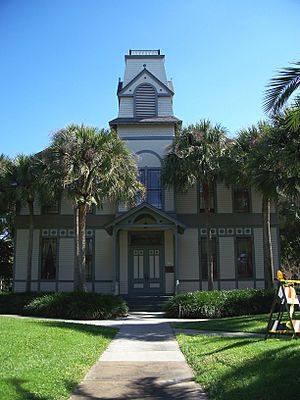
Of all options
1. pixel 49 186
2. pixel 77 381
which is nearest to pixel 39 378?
pixel 77 381

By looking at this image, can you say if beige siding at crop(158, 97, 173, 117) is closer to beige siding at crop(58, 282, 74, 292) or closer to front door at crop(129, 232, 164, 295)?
front door at crop(129, 232, 164, 295)

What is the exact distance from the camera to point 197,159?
21625 mm

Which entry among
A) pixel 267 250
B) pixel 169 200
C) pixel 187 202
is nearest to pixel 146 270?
pixel 169 200

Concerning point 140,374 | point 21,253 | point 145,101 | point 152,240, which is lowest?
point 140,374

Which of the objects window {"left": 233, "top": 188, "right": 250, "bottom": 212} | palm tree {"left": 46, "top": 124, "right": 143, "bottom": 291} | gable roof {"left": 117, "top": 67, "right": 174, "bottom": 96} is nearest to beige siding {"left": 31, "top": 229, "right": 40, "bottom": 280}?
palm tree {"left": 46, "top": 124, "right": 143, "bottom": 291}

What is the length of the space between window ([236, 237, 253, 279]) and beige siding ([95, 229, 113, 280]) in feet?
Result: 22.4

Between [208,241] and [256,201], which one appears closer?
[208,241]

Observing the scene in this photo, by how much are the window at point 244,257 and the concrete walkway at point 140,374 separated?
12628 millimetres

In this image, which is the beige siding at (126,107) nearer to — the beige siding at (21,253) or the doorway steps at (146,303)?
the beige siding at (21,253)

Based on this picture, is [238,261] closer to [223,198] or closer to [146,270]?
[223,198]

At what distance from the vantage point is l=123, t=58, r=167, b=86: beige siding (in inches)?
1038

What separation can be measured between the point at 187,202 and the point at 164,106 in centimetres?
561

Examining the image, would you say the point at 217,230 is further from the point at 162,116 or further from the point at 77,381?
the point at 77,381

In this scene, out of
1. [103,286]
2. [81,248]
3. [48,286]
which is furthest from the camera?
[48,286]
